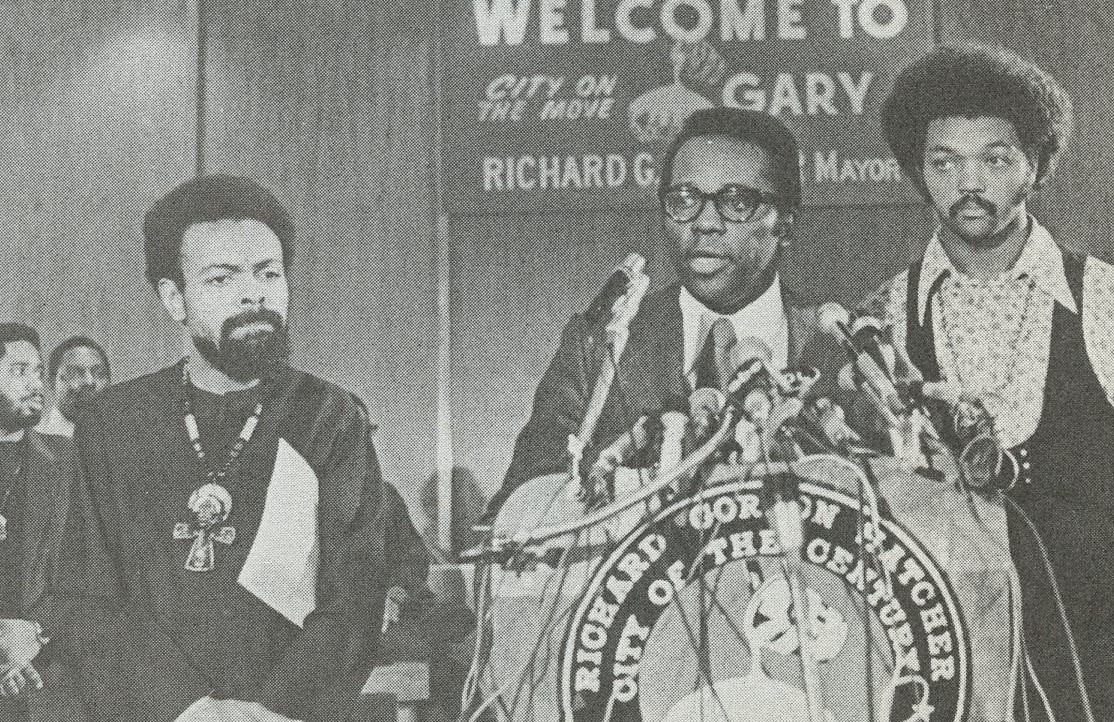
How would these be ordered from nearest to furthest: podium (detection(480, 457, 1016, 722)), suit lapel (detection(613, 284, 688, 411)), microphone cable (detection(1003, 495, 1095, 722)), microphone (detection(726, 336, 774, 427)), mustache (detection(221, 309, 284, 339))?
podium (detection(480, 457, 1016, 722))
microphone (detection(726, 336, 774, 427))
microphone cable (detection(1003, 495, 1095, 722))
suit lapel (detection(613, 284, 688, 411))
mustache (detection(221, 309, 284, 339))

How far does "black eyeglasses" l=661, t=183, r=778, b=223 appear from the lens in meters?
2.69

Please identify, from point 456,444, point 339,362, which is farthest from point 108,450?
point 456,444

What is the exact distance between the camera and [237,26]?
9.44 ft

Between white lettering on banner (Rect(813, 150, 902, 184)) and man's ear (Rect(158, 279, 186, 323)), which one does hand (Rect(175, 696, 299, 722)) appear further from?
white lettering on banner (Rect(813, 150, 902, 184))

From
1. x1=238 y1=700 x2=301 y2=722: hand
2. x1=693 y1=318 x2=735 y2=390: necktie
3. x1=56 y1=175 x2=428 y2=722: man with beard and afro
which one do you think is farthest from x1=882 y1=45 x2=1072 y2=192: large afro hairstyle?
x1=238 y1=700 x2=301 y2=722: hand

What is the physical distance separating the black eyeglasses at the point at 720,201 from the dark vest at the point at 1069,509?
43 cm

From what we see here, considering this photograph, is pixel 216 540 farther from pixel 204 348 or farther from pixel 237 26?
pixel 237 26

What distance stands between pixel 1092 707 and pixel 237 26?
2.29m

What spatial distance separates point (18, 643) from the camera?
2.75m

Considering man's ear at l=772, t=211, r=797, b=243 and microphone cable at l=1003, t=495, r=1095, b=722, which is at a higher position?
man's ear at l=772, t=211, r=797, b=243

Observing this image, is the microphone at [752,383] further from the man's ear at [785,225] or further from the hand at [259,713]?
the hand at [259,713]

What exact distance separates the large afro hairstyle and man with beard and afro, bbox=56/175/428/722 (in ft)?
4.30

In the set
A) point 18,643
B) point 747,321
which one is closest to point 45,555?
point 18,643

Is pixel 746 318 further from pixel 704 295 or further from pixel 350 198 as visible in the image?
pixel 350 198
